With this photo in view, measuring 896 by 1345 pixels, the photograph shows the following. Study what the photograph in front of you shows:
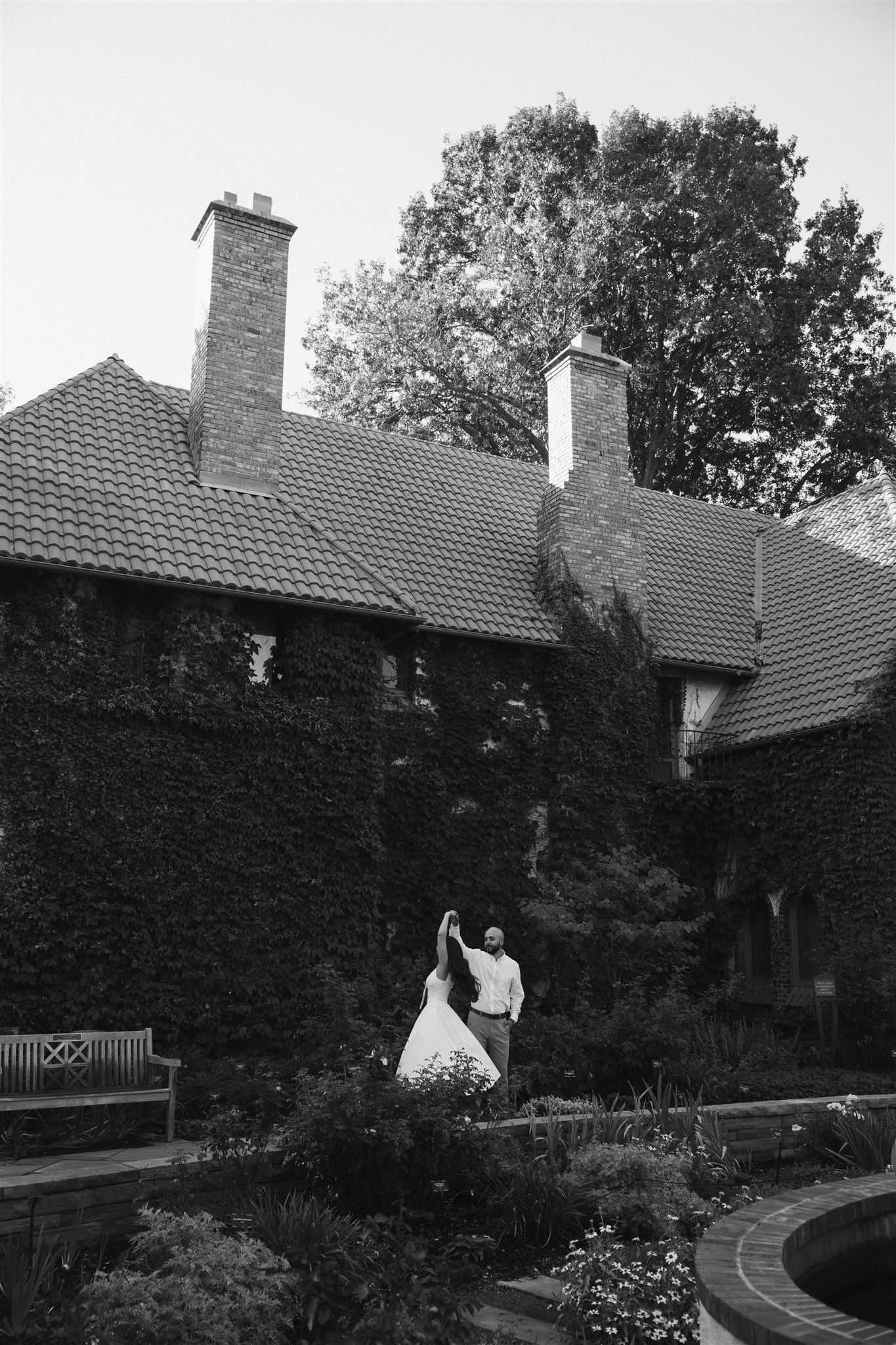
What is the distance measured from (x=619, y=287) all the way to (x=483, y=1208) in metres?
26.4

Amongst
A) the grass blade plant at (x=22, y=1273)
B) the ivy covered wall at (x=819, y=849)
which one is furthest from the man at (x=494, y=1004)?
the ivy covered wall at (x=819, y=849)

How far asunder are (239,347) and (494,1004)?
9.49m

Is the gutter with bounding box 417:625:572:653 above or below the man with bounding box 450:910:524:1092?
above

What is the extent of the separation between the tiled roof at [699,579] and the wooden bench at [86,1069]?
10609mm

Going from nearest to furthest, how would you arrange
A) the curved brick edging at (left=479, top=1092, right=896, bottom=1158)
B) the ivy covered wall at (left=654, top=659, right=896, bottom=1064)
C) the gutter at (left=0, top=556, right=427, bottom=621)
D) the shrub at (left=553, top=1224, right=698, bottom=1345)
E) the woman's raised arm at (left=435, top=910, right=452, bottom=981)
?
the shrub at (left=553, top=1224, right=698, bottom=1345) → the curved brick edging at (left=479, top=1092, right=896, bottom=1158) → the woman's raised arm at (left=435, top=910, right=452, bottom=981) → the gutter at (left=0, top=556, right=427, bottom=621) → the ivy covered wall at (left=654, top=659, right=896, bottom=1064)

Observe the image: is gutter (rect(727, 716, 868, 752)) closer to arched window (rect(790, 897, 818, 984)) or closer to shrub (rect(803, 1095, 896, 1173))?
arched window (rect(790, 897, 818, 984))

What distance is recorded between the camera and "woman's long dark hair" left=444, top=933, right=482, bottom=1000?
991 centimetres

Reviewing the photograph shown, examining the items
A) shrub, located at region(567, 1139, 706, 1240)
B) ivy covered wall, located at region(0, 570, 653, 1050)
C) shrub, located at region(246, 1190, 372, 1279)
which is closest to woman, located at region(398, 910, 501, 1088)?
shrub, located at region(567, 1139, 706, 1240)

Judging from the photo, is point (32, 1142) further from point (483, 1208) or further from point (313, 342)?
point (313, 342)

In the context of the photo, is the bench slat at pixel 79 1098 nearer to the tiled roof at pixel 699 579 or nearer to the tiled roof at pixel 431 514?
the tiled roof at pixel 431 514

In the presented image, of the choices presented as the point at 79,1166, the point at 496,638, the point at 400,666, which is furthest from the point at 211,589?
the point at 79,1166

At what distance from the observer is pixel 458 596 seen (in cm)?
1666

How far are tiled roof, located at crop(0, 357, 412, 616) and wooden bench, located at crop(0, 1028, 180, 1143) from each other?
202 inches

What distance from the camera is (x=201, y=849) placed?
13180 millimetres
